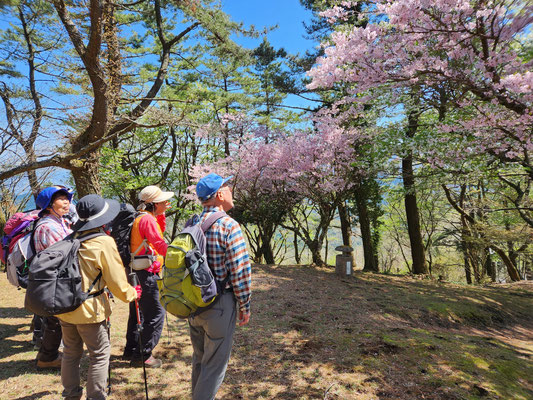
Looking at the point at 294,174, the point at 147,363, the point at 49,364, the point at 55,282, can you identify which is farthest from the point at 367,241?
the point at 55,282

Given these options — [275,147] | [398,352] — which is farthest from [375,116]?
[398,352]

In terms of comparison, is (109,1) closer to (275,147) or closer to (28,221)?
(28,221)

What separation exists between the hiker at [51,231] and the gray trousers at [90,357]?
85cm

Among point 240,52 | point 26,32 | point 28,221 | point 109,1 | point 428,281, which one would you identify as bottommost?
point 428,281

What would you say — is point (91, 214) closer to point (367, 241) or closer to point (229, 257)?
point (229, 257)

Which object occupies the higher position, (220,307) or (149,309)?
(220,307)

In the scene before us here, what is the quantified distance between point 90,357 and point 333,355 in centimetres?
267

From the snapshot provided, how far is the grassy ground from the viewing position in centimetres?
284

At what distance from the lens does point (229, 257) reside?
6.84 ft

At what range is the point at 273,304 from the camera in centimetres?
581

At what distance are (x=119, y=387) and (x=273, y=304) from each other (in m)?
3.38

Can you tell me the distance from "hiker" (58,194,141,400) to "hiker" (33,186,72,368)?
71cm

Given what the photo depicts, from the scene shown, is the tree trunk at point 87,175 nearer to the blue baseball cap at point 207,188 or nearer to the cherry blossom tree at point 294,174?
the blue baseball cap at point 207,188

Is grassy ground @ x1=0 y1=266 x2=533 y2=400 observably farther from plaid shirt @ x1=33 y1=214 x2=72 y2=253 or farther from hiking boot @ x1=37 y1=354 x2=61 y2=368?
plaid shirt @ x1=33 y1=214 x2=72 y2=253
